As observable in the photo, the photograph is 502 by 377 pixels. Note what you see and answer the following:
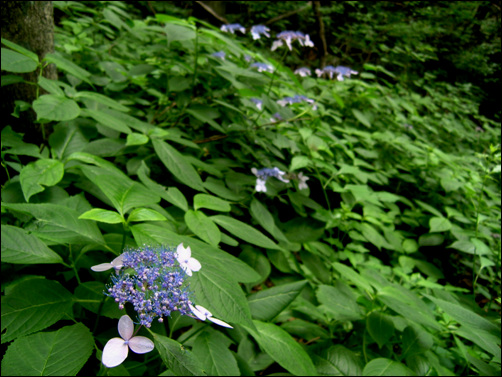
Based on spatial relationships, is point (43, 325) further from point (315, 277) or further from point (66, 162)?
point (315, 277)

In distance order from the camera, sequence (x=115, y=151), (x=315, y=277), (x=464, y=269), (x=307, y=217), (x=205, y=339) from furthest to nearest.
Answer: (x=464, y=269) < (x=307, y=217) < (x=315, y=277) < (x=115, y=151) < (x=205, y=339)

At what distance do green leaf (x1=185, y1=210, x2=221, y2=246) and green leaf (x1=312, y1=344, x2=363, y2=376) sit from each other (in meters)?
0.60

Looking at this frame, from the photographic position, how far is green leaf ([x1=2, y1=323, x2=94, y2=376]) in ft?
1.70

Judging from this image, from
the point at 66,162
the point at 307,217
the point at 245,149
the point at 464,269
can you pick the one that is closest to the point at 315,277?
the point at 307,217

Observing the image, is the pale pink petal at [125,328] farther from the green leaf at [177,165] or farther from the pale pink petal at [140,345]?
the green leaf at [177,165]

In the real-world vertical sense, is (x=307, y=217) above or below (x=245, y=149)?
below

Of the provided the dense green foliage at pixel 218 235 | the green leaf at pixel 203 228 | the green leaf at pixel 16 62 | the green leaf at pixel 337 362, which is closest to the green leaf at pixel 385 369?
the dense green foliage at pixel 218 235

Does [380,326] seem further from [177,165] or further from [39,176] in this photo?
[39,176]

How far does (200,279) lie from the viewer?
2.14ft

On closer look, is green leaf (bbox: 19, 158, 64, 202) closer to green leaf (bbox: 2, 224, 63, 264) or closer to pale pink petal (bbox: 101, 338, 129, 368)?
green leaf (bbox: 2, 224, 63, 264)

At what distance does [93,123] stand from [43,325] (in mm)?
1081

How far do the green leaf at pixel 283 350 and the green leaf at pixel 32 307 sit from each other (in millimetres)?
469

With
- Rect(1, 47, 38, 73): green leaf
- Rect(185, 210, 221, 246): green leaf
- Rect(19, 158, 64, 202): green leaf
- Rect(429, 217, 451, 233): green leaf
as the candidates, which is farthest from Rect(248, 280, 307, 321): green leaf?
Rect(429, 217, 451, 233): green leaf

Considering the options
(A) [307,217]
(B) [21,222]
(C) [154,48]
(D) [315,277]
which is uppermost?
(C) [154,48]
